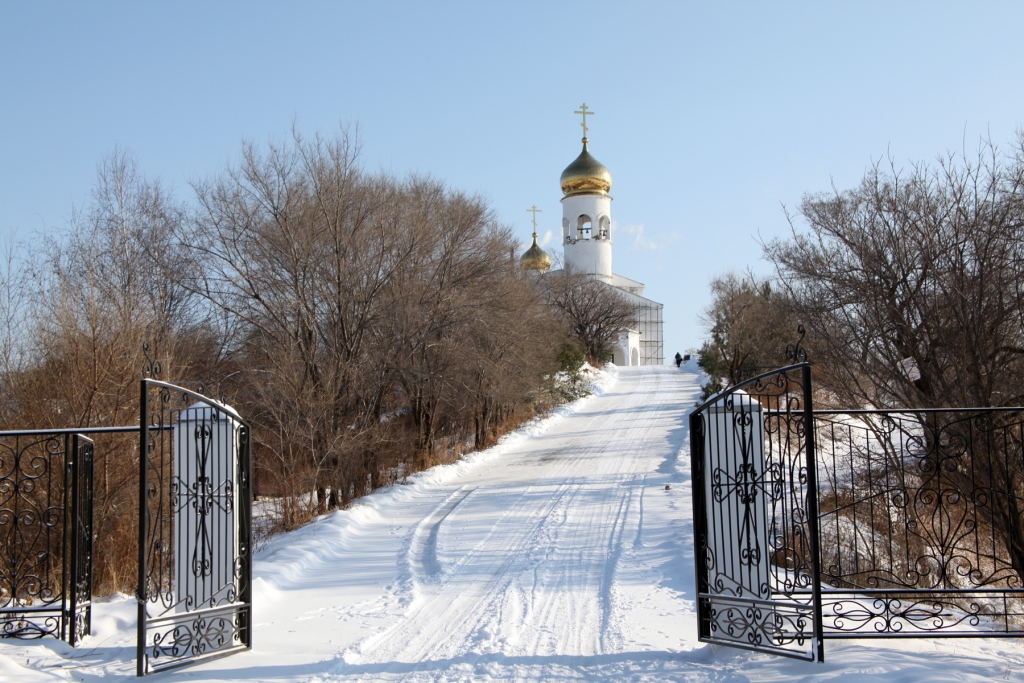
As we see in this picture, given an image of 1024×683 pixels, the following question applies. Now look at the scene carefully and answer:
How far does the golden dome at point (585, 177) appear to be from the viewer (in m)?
63.0

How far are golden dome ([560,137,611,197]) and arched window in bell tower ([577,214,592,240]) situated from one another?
232cm

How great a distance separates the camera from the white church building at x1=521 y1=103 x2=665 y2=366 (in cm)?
6226

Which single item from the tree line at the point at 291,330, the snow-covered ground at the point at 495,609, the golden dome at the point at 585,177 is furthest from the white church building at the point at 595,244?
the snow-covered ground at the point at 495,609

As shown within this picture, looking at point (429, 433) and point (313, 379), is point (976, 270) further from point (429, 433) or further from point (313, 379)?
point (429, 433)

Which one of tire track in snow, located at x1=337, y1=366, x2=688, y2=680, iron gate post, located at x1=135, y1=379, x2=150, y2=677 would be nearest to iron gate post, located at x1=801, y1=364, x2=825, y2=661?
tire track in snow, located at x1=337, y1=366, x2=688, y2=680

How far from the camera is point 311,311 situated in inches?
630

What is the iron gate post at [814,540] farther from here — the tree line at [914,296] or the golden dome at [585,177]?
the golden dome at [585,177]

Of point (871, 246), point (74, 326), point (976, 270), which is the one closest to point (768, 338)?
point (871, 246)

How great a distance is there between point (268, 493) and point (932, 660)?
14.2 metres

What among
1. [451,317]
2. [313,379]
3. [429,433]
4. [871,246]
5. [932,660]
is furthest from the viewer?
[429,433]

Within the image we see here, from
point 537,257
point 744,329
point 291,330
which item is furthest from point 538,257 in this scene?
point 291,330

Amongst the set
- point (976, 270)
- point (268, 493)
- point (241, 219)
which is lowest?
point (268, 493)

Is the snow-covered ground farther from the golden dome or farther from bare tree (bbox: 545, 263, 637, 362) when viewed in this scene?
the golden dome

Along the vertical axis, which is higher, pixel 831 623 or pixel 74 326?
pixel 74 326
